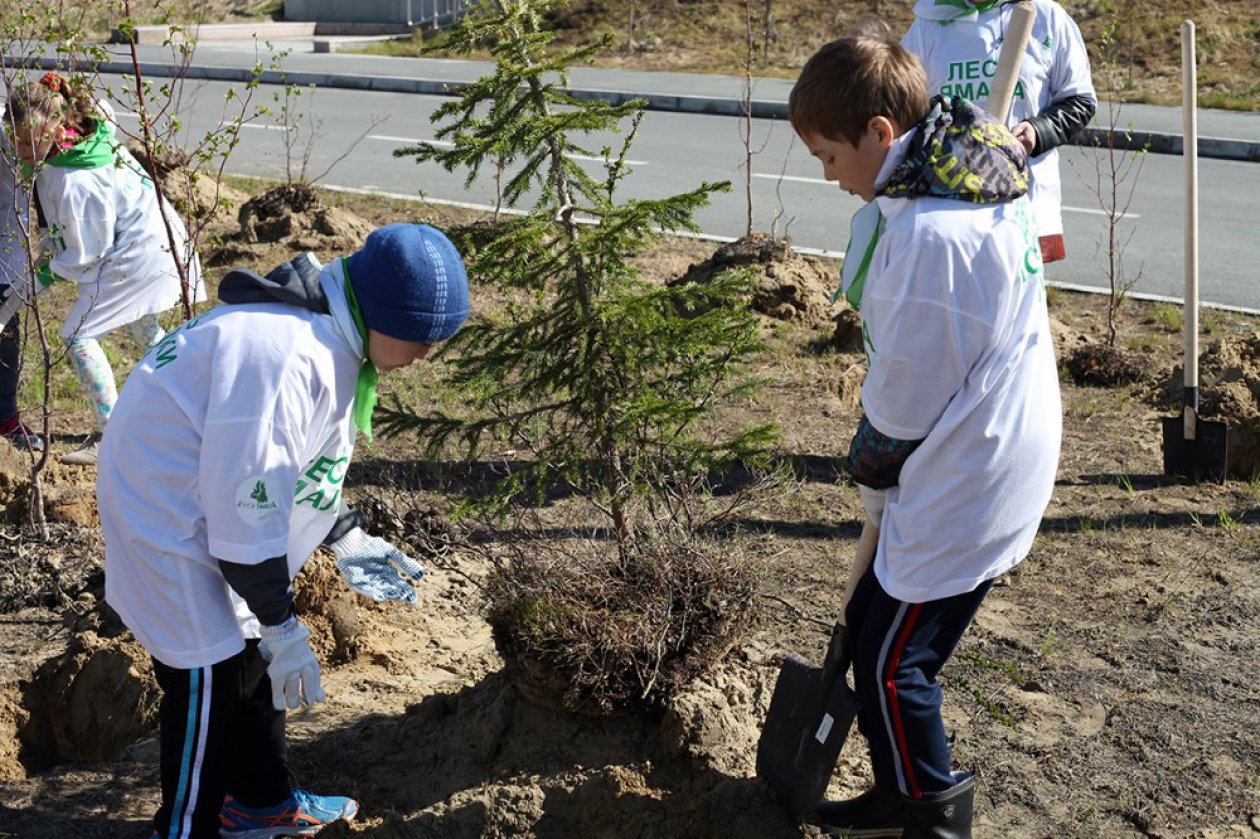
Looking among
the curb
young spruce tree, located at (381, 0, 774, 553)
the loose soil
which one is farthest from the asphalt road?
young spruce tree, located at (381, 0, 774, 553)

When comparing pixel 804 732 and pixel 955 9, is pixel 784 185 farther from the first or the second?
pixel 804 732

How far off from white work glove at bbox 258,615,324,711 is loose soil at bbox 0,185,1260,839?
0.45 meters

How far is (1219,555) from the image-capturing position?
461cm

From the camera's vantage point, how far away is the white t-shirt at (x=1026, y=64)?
429 cm

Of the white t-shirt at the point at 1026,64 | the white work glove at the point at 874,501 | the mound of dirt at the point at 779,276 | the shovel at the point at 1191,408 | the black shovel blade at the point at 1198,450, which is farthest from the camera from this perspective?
the mound of dirt at the point at 779,276

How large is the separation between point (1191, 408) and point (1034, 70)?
5.13 ft

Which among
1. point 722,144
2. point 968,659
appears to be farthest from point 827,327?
point 722,144

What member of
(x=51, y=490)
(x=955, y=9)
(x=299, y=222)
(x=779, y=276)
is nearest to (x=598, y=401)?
(x=955, y=9)

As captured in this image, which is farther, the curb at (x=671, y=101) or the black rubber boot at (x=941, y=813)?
the curb at (x=671, y=101)

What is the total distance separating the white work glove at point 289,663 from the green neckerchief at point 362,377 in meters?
0.44

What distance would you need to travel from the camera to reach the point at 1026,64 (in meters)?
4.39

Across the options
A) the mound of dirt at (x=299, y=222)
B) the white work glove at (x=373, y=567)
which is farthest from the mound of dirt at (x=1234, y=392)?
the mound of dirt at (x=299, y=222)

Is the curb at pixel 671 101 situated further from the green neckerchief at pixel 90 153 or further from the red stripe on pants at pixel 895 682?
the red stripe on pants at pixel 895 682

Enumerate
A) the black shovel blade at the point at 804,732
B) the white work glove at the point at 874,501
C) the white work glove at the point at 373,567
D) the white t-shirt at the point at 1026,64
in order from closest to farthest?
1. the white work glove at the point at 874,501
2. the black shovel blade at the point at 804,732
3. the white work glove at the point at 373,567
4. the white t-shirt at the point at 1026,64
